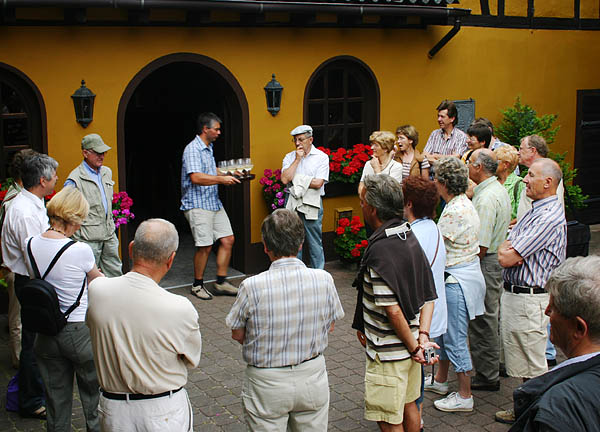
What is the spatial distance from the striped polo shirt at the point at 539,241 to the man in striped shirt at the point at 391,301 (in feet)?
3.83

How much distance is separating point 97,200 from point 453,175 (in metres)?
3.65

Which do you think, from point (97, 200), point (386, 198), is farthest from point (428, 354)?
point (97, 200)

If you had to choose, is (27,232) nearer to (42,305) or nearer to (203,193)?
(42,305)

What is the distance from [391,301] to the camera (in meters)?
4.49

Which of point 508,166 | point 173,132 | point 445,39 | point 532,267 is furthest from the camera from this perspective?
point 173,132

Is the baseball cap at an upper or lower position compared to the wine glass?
upper

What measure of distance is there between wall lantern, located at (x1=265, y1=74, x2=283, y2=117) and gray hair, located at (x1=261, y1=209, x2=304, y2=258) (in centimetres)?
586

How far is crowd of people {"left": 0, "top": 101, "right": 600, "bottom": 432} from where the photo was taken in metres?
3.66

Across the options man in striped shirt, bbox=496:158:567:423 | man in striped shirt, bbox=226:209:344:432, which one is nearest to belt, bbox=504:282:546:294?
man in striped shirt, bbox=496:158:567:423

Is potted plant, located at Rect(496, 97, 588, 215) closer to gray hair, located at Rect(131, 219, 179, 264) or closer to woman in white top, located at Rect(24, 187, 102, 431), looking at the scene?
woman in white top, located at Rect(24, 187, 102, 431)

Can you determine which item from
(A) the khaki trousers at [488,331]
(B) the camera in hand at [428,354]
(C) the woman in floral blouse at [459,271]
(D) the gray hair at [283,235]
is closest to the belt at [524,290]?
(C) the woman in floral blouse at [459,271]

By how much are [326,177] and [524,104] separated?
16.7 ft

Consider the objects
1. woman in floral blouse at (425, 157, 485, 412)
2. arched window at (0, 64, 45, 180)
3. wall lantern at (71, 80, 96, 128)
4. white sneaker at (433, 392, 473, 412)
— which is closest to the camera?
woman in floral blouse at (425, 157, 485, 412)

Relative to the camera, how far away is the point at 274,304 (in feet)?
13.1
